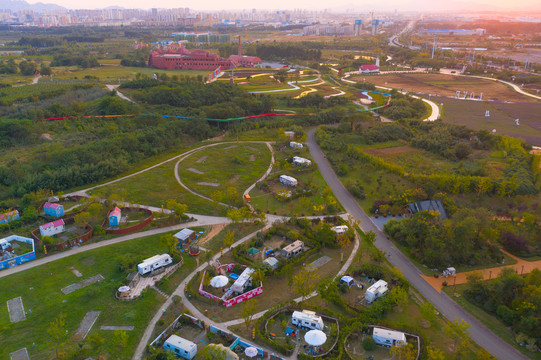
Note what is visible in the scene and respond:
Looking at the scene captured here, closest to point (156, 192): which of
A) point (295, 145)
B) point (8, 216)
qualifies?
point (8, 216)

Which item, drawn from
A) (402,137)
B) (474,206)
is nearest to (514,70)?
(402,137)

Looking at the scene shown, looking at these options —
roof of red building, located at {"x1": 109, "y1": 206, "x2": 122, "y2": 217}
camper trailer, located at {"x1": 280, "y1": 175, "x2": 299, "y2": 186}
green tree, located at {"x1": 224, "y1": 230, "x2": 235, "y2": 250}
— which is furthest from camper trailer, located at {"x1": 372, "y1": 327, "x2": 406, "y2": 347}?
roof of red building, located at {"x1": 109, "y1": 206, "x2": 122, "y2": 217}

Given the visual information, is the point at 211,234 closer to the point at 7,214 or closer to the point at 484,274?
the point at 7,214

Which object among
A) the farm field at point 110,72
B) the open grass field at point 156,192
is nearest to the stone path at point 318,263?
the open grass field at point 156,192

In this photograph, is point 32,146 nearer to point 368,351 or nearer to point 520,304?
point 368,351

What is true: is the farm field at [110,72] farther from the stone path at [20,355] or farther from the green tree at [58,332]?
the stone path at [20,355]

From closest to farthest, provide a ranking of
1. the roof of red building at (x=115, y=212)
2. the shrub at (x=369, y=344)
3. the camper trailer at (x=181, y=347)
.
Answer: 1. the camper trailer at (x=181, y=347)
2. the shrub at (x=369, y=344)
3. the roof of red building at (x=115, y=212)

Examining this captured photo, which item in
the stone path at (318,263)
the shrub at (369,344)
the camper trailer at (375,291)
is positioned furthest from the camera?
the stone path at (318,263)
